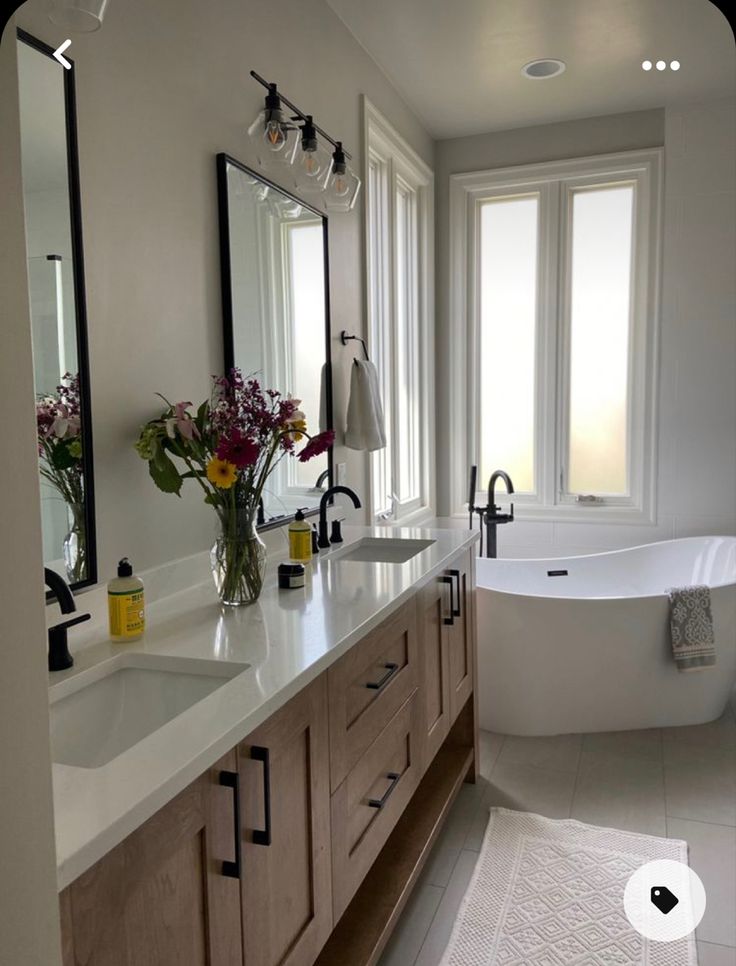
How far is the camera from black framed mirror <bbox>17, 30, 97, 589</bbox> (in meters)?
1.45

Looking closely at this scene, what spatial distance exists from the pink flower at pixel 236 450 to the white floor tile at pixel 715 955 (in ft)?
5.28

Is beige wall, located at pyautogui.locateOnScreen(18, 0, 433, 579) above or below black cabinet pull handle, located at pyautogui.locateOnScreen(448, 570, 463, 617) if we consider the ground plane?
above

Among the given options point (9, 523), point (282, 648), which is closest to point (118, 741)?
point (282, 648)

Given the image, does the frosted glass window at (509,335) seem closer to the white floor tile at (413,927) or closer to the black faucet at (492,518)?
the black faucet at (492,518)

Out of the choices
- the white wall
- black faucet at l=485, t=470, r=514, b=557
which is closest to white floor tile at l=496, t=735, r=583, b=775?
black faucet at l=485, t=470, r=514, b=557

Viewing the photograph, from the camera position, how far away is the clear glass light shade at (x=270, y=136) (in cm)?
212

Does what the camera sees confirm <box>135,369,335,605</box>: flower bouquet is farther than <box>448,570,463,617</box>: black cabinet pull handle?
No

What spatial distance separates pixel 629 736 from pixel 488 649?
2.16ft

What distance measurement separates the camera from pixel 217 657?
4.70ft

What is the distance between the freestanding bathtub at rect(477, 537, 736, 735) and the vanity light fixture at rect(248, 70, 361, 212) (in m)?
1.61

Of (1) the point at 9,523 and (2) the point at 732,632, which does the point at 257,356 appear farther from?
(2) the point at 732,632

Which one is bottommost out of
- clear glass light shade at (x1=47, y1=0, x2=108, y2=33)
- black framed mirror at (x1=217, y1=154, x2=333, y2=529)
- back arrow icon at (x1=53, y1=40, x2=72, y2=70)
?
black framed mirror at (x1=217, y1=154, x2=333, y2=529)

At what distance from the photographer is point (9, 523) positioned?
2.20 feet

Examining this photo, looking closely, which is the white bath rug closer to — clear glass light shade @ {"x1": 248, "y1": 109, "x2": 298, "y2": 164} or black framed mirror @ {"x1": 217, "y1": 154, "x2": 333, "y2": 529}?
black framed mirror @ {"x1": 217, "y1": 154, "x2": 333, "y2": 529}
